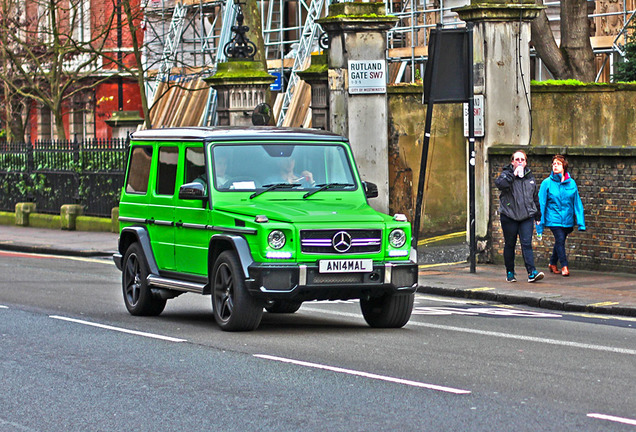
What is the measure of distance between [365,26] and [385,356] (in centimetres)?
1156

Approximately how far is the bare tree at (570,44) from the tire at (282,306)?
12.8m

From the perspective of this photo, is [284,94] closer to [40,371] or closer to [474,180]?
[474,180]

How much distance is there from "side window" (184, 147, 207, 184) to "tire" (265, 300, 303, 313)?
1.39 m

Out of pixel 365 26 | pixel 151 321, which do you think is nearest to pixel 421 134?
pixel 365 26

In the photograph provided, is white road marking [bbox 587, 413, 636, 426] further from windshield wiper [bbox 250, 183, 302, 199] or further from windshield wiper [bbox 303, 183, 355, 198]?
windshield wiper [bbox 250, 183, 302, 199]

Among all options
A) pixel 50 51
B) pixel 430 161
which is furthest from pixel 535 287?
pixel 50 51

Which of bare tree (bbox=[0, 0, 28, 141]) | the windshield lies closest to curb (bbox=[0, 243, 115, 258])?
bare tree (bbox=[0, 0, 28, 141])

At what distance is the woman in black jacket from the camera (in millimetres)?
16719

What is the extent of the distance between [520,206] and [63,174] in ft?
57.1

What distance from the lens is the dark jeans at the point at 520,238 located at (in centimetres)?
1672

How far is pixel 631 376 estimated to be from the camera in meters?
9.62

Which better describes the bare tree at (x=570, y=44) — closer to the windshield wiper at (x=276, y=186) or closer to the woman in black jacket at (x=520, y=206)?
the woman in black jacket at (x=520, y=206)

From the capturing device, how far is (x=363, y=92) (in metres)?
21.6

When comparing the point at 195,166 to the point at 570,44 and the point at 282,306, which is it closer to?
the point at 282,306
